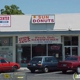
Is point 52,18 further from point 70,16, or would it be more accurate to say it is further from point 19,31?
point 19,31

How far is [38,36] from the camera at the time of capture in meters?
32.2

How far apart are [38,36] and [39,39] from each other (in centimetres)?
37

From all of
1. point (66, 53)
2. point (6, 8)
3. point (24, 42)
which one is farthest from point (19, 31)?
point (6, 8)

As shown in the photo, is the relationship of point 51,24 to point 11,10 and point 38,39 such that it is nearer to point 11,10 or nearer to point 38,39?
point 38,39

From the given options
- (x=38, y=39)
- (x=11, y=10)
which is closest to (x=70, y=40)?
(x=38, y=39)

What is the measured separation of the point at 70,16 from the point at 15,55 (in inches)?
306

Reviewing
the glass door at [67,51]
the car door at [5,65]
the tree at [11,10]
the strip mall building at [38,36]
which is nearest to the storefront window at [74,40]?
the strip mall building at [38,36]

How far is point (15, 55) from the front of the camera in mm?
32719

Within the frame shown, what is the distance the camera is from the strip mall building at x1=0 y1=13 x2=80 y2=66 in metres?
31.7

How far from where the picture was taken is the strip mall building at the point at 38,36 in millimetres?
31703

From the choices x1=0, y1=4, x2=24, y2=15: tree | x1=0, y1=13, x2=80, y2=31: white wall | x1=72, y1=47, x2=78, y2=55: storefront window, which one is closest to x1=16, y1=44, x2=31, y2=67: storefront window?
x1=0, y1=13, x2=80, y2=31: white wall

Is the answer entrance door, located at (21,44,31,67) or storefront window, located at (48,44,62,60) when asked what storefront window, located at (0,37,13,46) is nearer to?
entrance door, located at (21,44,31,67)

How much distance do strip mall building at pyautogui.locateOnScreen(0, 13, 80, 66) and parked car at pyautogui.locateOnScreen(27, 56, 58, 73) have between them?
569 centimetres

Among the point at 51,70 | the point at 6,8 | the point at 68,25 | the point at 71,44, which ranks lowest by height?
the point at 51,70
